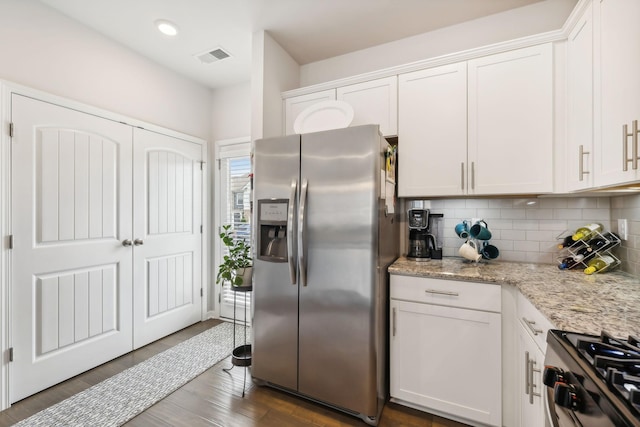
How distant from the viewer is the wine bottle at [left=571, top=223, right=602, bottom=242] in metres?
1.76

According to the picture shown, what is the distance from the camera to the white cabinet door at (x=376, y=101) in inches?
83.7

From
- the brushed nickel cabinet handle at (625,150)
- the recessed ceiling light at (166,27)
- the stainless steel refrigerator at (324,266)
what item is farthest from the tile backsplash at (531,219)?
Answer: the recessed ceiling light at (166,27)

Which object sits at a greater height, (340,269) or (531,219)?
(531,219)

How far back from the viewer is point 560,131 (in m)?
1.71

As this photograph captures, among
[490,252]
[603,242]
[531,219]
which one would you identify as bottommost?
[490,252]

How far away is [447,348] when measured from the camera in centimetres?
168

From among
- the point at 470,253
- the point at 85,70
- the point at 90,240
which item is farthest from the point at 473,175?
the point at 85,70

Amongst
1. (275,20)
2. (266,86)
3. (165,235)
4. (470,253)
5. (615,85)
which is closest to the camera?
(615,85)

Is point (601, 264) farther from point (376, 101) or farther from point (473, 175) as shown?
point (376, 101)

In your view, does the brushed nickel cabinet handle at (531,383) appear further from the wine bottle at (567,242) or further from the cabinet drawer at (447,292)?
the wine bottle at (567,242)

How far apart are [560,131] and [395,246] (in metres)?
1.26

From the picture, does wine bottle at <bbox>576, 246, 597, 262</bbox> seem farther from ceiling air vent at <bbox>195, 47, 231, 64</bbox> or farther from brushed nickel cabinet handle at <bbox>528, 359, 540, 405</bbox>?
ceiling air vent at <bbox>195, 47, 231, 64</bbox>

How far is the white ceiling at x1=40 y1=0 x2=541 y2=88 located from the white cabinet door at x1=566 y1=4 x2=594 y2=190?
2.50 feet

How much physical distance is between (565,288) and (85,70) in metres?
3.60
